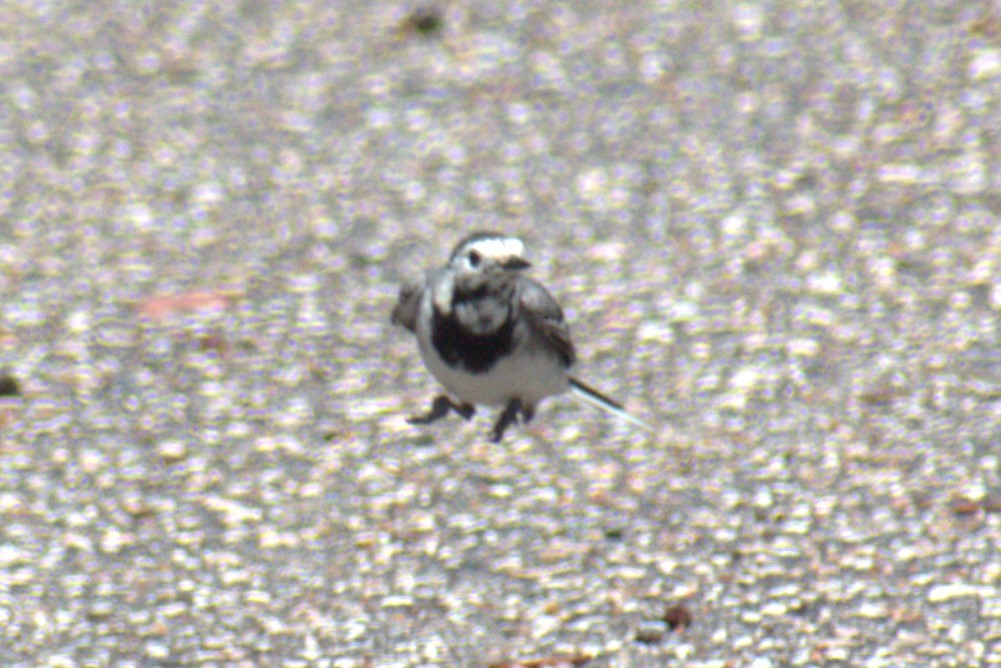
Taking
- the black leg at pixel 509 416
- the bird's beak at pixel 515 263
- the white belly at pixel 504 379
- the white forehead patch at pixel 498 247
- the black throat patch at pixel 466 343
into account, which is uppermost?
the white forehead patch at pixel 498 247

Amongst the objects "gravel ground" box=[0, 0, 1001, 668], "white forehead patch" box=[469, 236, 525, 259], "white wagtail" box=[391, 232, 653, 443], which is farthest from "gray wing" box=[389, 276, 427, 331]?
"gravel ground" box=[0, 0, 1001, 668]

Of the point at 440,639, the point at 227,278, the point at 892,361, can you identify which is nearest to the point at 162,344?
the point at 227,278

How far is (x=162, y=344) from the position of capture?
6.03m

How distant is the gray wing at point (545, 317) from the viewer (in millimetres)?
4262

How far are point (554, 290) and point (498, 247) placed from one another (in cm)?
237

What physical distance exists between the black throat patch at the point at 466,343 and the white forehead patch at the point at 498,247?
151 millimetres

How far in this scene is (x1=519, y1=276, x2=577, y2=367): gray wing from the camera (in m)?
4.26

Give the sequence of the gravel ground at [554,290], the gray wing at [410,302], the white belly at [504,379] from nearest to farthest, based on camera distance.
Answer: the white belly at [504,379]
the gray wing at [410,302]
the gravel ground at [554,290]

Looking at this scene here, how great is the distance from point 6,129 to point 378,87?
1.55m

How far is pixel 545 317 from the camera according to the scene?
4.28 metres

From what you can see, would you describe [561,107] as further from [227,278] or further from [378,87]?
[227,278]

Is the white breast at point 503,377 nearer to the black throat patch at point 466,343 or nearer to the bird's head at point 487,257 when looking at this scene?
the black throat patch at point 466,343

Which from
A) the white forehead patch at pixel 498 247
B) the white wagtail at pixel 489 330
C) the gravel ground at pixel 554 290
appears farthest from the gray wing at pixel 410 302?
the gravel ground at pixel 554 290

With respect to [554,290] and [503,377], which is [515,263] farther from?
[554,290]
